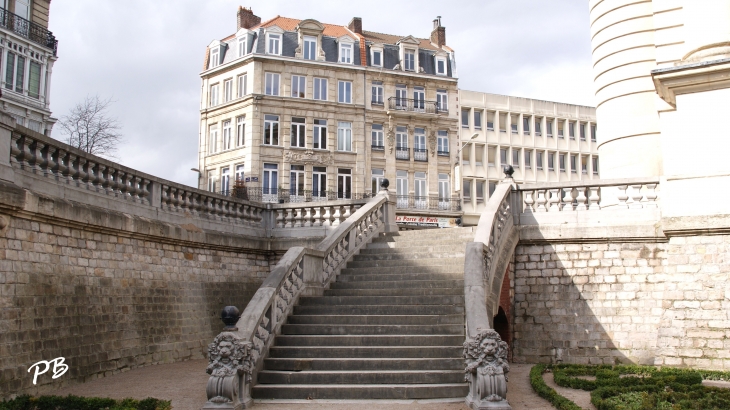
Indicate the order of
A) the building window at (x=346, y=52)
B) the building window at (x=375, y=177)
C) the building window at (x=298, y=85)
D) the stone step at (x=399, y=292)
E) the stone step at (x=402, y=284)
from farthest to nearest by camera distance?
the building window at (x=346, y=52) → the building window at (x=375, y=177) → the building window at (x=298, y=85) → the stone step at (x=402, y=284) → the stone step at (x=399, y=292)

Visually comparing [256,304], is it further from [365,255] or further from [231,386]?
[365,255]

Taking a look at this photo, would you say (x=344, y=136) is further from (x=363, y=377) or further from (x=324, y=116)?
(x=363, y=377)

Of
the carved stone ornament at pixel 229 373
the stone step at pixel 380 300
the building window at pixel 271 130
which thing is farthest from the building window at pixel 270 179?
the carved stone ornament at pixel 229 373

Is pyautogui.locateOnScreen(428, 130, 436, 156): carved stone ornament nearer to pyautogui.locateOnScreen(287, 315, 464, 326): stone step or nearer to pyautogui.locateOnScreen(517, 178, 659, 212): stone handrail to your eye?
pyautogui.locateOnScreen(517, 178, 659, 212): stone handrail

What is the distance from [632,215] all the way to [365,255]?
5.48 m

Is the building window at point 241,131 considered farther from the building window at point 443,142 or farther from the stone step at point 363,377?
the stone step at point 363,377

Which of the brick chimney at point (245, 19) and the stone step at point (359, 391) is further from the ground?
the brick chimney at point (245, 19)

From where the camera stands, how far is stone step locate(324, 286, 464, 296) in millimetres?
11758

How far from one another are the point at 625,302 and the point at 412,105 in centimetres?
2863

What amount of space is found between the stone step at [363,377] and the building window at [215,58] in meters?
33.8

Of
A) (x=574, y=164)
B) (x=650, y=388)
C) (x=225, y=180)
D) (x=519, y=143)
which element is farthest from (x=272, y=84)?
(x=650, y=388)

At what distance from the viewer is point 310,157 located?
37.7m

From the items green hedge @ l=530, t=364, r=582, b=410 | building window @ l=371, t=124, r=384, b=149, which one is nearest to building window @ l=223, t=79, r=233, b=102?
building window @ l=371, t=124, r=384, b=149

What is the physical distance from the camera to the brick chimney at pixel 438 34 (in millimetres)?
45406
